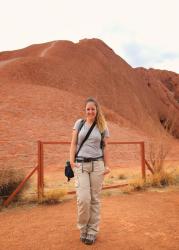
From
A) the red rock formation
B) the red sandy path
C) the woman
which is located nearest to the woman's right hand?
the woman

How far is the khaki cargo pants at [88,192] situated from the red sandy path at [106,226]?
25cm

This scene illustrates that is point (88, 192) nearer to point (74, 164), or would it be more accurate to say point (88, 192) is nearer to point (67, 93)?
point (74, 164)

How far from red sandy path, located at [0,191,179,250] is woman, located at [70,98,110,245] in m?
0.23

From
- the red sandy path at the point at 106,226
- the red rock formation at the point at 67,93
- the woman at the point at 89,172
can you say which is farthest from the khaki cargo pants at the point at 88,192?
the red rock formation at the point at 67,93

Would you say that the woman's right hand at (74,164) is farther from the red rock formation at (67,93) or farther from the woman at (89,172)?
the red rock formation at (67,93)

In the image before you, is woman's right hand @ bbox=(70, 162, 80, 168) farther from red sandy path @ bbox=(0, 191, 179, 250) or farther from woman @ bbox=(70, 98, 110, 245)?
red sandy path @ bbox=(0, 191, 179, 250)

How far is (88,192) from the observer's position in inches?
161

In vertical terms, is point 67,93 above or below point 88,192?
above

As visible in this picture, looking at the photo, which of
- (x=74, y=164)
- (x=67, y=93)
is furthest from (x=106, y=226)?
(x=67, y=93)

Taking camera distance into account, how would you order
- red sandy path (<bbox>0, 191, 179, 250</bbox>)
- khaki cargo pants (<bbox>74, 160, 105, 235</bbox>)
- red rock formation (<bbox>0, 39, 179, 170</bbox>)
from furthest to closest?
red rock formation (<bbox>0, 39, 179, 170</bbox>) → red sandy path (<bbox>0, 191, 179, 250</bbox>) → khaki cargo pants (<bbox>74, 160, 105, 235</bbox>)

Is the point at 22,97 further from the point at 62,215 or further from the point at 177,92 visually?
the point at 177,92

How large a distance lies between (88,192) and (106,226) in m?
1.17

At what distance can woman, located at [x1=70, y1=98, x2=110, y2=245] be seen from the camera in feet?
13.5

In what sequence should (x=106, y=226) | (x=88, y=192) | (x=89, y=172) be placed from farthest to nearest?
(x=106, y=226) → (x=89, y=172) → (x=88, y=192)
